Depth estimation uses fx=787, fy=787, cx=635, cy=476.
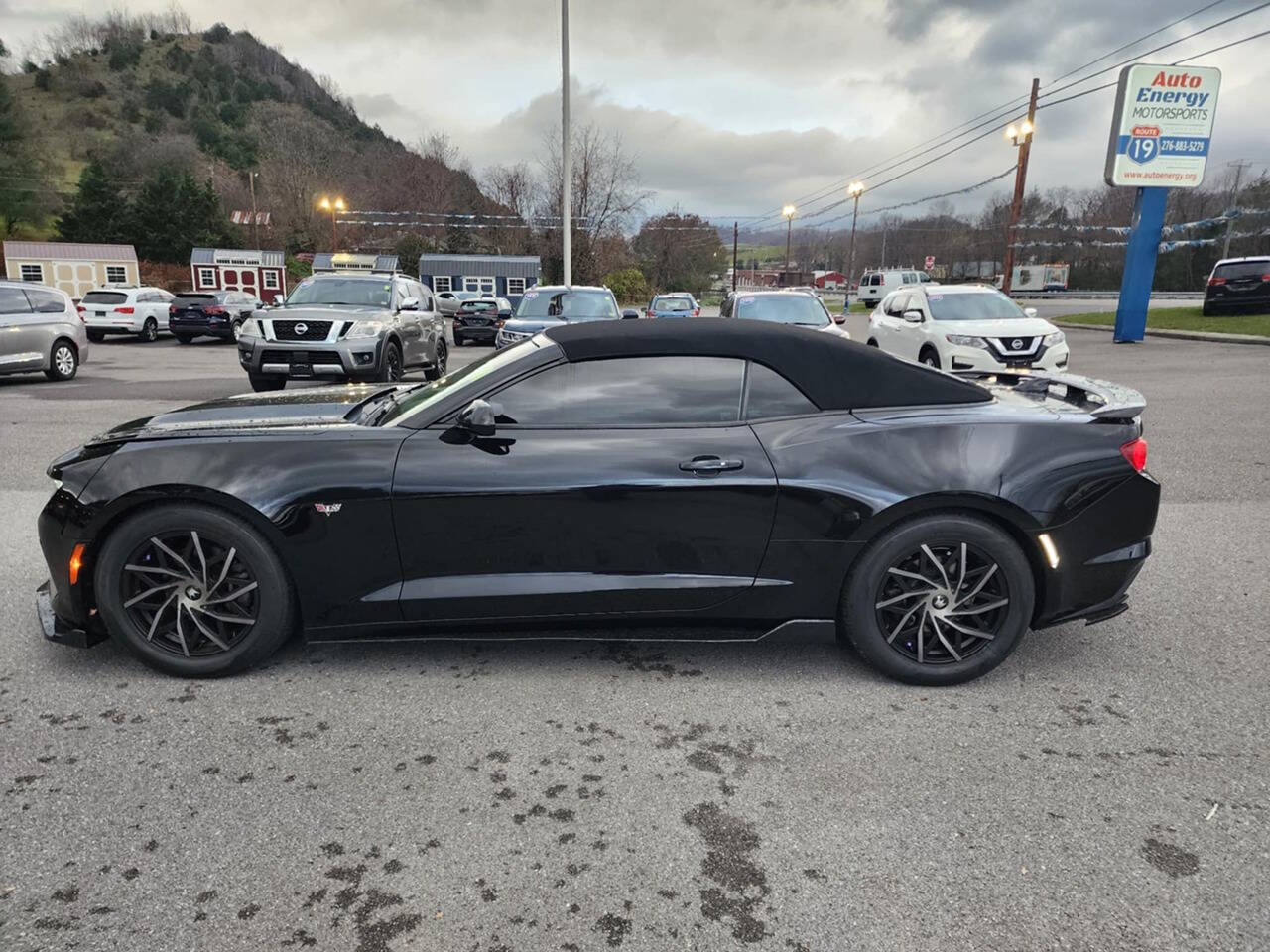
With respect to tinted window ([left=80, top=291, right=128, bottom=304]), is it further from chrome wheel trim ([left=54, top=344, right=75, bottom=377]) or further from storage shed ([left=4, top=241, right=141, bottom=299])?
storage shed ([left=4, top=241, right=141, bottom=299])

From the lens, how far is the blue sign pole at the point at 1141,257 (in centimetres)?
2058

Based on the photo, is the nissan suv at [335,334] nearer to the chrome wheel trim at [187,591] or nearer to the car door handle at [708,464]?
the chrome wheel trim at [187,591]

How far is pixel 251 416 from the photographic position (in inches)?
143

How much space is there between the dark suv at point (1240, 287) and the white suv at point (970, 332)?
16351 millimetres

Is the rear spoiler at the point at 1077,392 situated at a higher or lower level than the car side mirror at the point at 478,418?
higher

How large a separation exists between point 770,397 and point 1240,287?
90.7ft

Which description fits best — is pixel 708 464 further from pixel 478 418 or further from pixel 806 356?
pixel 478 418

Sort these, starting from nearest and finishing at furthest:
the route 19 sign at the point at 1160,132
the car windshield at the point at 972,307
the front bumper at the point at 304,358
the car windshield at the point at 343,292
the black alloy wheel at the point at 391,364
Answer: the front bumper at the point at 304,358 < the black alloy wheel at the point at 391,364 < the car windshield at the point at 343,292 < the car windshield at the point at 972,307 < the route 19 sign at the point at 1160,132

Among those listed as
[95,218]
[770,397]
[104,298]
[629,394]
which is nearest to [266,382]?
[629,394]

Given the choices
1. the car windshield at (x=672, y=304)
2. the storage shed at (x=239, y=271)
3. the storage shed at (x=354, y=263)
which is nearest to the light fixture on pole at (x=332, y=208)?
the storage shed at (x=354, y=263)

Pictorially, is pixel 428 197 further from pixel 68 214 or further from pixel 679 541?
pixel 679 541

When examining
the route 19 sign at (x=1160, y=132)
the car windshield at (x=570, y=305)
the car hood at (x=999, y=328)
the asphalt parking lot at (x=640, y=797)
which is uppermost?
the route 19 sign at (x=1160, y=132)

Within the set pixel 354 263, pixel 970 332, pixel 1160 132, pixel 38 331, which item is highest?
pixel 1160 132

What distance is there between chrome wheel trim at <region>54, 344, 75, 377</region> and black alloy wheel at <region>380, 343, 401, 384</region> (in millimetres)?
6174
